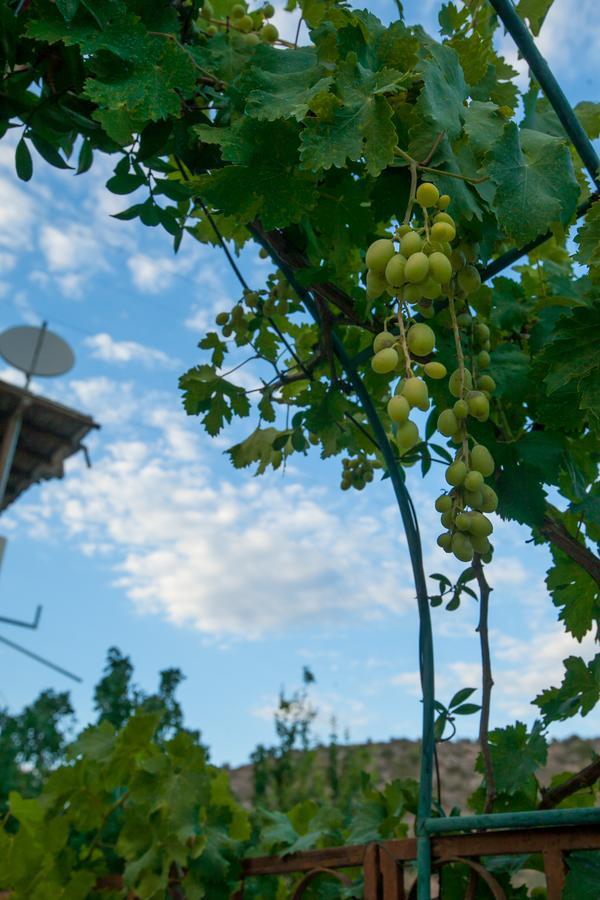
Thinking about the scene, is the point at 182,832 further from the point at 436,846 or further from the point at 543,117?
the point at 543,117

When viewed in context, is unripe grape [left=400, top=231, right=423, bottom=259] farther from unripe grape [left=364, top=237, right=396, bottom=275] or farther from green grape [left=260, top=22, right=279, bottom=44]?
green grape [left=260, top=22, right=279, bottom=44]

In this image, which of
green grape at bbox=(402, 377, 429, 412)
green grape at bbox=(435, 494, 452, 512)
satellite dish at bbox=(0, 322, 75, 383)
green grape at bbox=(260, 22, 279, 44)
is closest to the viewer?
green grape at bbox=(402, 377, 429, 412)

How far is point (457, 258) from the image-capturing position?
741 mm

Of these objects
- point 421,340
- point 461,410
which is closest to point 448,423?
point 461,410

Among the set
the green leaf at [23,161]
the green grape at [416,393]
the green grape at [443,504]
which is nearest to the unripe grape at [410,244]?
the green grape at [416,393]

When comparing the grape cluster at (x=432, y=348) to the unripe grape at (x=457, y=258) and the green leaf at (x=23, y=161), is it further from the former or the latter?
the green leaf at (x=23, y=161)

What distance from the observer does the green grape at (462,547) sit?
0.66 m

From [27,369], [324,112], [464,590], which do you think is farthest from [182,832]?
[27,369]

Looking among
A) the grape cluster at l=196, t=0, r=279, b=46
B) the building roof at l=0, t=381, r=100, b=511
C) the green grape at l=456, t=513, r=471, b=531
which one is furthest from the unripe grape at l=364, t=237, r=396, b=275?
the building roof at l=0, t=381, r=100, b=511

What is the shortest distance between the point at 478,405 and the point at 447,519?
0.33 ft

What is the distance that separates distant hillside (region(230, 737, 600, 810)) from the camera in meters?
4.28

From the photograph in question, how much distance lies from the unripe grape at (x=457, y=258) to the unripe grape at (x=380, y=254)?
5.6 inches

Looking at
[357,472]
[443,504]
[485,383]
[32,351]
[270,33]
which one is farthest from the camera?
[32,351]

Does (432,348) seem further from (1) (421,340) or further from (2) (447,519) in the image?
(2) (447,519)
